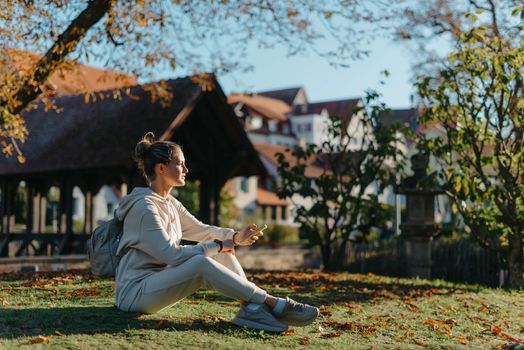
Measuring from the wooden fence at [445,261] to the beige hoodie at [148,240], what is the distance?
11.9m

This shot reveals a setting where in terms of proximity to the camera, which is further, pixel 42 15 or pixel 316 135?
pixel 316 135

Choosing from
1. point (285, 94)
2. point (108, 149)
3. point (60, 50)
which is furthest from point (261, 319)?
point (285, 94)

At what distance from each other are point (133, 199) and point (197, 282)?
2.73ft

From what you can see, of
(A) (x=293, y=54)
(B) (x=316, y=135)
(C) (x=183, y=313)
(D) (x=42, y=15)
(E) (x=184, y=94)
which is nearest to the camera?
(C) (x=183, y=313)

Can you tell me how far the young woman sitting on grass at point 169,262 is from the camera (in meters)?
5.59

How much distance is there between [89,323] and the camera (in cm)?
603

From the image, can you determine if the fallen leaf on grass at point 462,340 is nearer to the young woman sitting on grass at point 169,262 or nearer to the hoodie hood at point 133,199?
the young woman sitting on grass at point 169,262

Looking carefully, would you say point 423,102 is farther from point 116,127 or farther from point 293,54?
point 116,127

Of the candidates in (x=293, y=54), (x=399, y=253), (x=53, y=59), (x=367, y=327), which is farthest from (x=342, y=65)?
(x=367, y=327)

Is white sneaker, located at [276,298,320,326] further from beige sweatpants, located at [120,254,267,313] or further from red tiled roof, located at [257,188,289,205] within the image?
red tiled roof, located at [257,188,289,205]

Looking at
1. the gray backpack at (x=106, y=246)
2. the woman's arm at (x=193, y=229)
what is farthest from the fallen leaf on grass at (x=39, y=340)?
the woman's arm at (x=193, y=229)

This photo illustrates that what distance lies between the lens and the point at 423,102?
43.9ft

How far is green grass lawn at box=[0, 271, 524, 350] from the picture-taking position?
5.56 m

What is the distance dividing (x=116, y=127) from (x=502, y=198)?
10.6m
